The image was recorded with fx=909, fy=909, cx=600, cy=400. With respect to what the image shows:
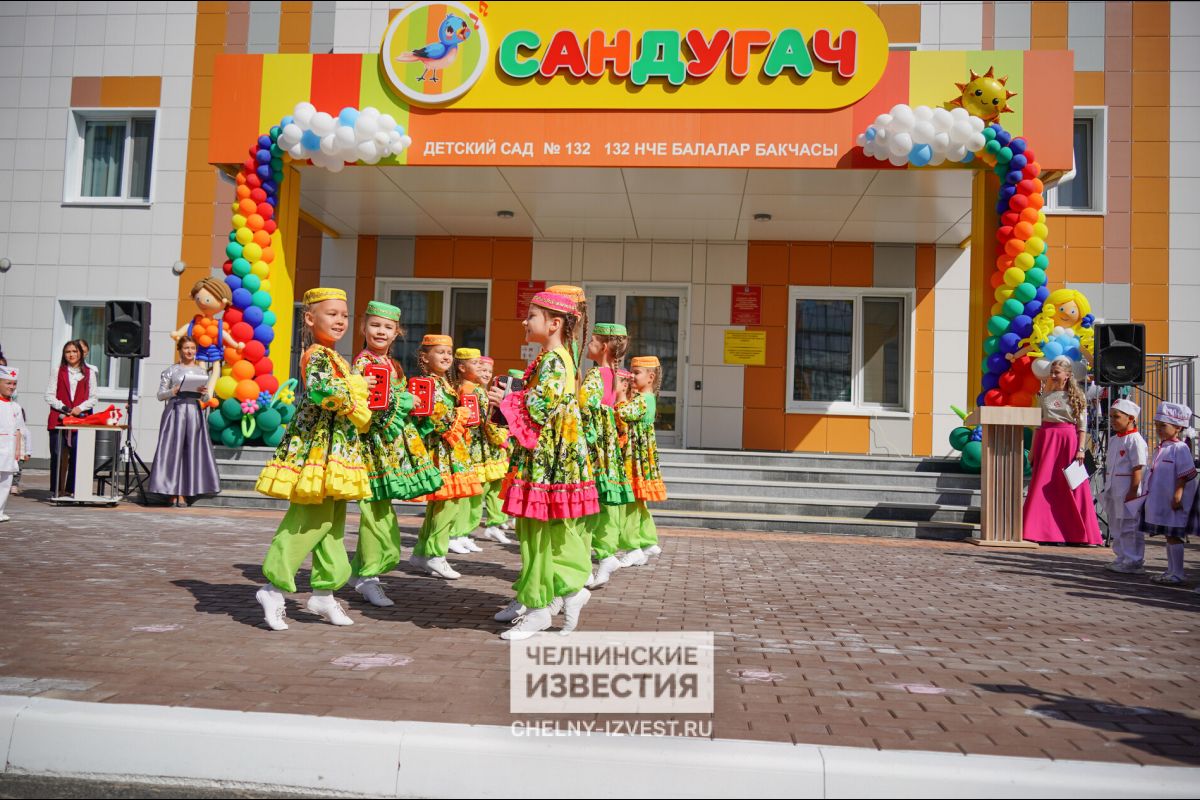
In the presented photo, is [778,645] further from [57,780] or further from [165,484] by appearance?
[165,484]

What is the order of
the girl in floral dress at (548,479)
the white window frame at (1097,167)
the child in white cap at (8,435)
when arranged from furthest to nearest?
the white window frame at (1097,167) → the child in white cap at (8,435) → the girl in floral dress at (548,479)

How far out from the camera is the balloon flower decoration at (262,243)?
11547mm

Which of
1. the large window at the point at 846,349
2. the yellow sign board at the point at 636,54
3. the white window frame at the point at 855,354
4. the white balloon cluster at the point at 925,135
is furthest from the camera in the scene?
the large window at the point at 846,349

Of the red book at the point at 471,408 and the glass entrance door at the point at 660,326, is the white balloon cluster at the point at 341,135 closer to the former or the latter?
the glass entrance door at the point at 660,326

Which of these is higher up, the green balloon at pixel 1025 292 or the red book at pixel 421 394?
the green balloon at pixel 1025 292

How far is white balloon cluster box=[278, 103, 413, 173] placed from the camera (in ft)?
37.7

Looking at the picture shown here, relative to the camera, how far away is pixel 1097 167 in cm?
1515

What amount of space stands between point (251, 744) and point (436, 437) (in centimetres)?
371

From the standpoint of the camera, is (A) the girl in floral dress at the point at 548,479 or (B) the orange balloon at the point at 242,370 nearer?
(A) the girl in floral dress at the point at 548,479

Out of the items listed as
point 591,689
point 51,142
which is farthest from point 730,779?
point 51,142

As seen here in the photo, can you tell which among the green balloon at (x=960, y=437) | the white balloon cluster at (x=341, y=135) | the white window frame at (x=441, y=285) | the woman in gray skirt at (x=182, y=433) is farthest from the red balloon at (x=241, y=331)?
the green balloon at (x=960, y=437)

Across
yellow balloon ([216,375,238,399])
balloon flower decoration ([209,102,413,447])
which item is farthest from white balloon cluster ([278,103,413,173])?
yellow balloon ([216,375,238,399])

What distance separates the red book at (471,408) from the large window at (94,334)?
12.1m

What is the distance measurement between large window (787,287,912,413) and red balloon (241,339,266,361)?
8380 mm
